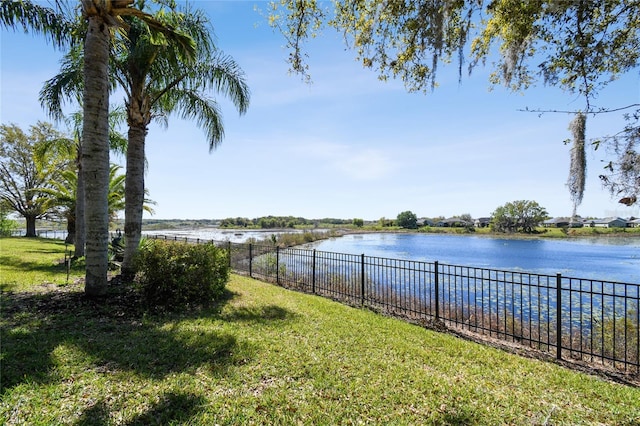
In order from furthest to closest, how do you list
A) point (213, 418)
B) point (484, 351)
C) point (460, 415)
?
point (484, 351) < point (460, 415) < point (213, 418)

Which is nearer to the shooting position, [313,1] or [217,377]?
[217,377]

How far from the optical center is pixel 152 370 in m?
3.50

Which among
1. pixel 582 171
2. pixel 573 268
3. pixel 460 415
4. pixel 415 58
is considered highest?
pixel 415 58

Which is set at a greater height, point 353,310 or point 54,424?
point 54,424

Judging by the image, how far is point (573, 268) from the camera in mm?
19203

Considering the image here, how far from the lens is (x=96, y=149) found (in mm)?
5828

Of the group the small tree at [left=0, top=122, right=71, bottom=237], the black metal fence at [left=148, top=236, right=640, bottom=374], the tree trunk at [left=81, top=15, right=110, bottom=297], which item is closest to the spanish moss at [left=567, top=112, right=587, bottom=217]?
the black metal fence at [left=148, top=236, right=640, bottom=374]

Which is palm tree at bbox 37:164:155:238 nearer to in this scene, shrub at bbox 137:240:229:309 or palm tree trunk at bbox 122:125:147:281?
palm tree trunk at bbox 122:125:147:281

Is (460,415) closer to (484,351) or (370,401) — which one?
(370,401)

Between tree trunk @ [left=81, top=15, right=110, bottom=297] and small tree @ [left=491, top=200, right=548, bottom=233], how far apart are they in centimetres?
7471

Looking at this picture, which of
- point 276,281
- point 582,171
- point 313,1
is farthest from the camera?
point 276,281

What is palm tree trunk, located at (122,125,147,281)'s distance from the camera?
8125 millimetres

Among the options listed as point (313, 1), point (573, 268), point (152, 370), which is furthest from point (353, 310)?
point (573, 268)

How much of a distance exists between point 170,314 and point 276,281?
511 centimetres
